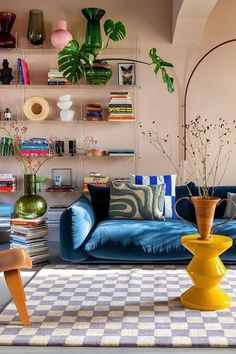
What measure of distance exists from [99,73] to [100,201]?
1.39 m

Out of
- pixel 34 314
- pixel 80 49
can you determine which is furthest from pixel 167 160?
pixel 34 314

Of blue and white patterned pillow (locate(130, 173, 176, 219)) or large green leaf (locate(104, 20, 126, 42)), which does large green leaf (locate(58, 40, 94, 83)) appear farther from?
blue and white patterned pillow (locate(130, 173, 176, 219))

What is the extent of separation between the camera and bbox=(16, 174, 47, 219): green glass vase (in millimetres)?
4465

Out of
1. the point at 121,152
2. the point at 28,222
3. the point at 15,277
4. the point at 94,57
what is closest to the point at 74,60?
the point at 94,57

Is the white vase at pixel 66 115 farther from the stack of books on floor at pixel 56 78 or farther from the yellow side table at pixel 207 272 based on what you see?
the yellow side table at pixel 207 272

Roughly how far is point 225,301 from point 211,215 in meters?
0.56

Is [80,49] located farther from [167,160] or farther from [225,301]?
[225,301]

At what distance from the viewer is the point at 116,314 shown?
298 centimetres

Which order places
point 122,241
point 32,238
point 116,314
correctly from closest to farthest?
point 116,314, point 122,241, point 32,238

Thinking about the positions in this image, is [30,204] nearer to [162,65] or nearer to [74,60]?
[74,60]

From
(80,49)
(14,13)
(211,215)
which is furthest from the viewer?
(14,13)

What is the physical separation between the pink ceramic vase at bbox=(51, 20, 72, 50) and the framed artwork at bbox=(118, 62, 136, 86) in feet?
2.11

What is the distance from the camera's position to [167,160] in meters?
5.41

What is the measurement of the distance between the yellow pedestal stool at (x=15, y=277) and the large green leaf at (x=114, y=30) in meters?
2.94
